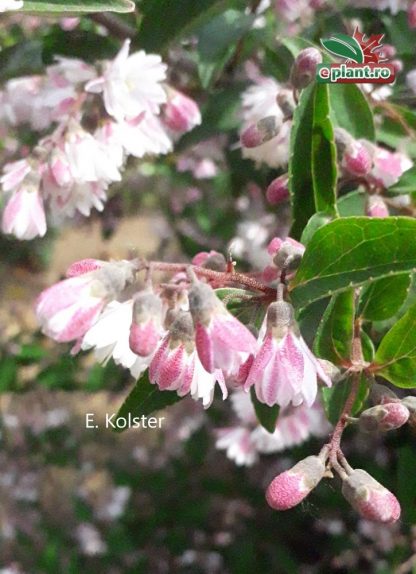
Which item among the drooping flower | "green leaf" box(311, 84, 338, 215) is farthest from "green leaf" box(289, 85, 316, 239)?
the drooping flower

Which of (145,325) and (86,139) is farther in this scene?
(86,139)

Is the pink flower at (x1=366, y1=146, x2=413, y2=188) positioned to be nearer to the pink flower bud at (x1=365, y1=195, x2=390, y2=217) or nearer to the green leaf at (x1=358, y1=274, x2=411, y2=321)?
the pink flower bud at (x1=365, y1=195, x2=390, y2=217)

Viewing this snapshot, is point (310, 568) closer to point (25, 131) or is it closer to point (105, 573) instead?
point (105, 573)

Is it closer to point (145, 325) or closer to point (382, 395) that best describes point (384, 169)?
point (382, 395)

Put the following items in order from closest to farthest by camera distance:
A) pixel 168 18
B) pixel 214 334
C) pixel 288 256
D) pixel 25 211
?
pixel 214 334 → pixel 288 256 → pixel 25 211 → pixel 168 18

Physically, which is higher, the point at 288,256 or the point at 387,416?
the point at 288,256

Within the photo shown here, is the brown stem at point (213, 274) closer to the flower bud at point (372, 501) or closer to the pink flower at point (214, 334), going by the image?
the pink flower at point (214, 334)

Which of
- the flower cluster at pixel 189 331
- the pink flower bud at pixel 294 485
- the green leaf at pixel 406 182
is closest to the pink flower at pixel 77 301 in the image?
the flower cluster at pixel 189 331

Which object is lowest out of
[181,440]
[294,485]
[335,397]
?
[181,440]

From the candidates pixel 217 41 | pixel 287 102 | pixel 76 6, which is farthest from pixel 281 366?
pixel 217 41
